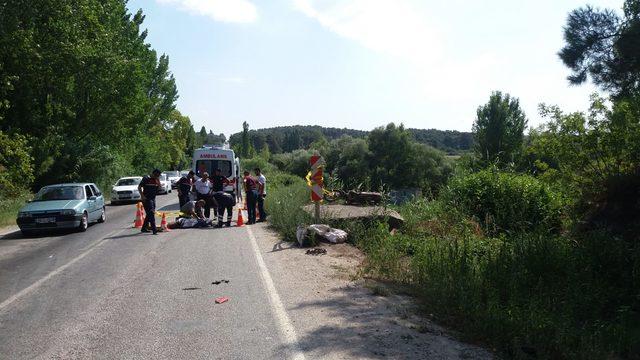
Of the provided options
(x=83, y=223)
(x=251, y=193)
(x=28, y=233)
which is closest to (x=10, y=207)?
(x=28, y=233)

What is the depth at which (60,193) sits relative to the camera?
51.5 ft

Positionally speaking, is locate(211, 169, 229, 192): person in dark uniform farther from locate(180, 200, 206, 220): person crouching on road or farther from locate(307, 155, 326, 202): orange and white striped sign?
locate(307, 155, 326, 202): orange and white striped sign

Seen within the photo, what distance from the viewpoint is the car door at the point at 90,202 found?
15.7 metres

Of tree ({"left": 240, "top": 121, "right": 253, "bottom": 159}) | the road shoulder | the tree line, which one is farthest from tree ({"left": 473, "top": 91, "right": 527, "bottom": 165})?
the road shoulder

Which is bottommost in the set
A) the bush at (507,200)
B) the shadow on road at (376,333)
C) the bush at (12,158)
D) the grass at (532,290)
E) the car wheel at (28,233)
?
→ the car wheel at (28,233)

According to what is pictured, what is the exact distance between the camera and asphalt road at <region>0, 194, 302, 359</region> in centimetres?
Answer: 482

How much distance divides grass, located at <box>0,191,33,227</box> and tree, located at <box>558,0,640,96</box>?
1755cm

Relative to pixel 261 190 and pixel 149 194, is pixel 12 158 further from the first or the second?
pixel 261 190

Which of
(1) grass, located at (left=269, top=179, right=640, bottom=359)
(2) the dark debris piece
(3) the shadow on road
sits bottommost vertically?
(2) the dark debris piece

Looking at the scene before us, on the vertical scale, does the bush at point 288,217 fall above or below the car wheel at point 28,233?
above

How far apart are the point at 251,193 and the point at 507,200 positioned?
7626 mm

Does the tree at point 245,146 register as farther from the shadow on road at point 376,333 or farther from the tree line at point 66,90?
the shadow on road at point 376,333

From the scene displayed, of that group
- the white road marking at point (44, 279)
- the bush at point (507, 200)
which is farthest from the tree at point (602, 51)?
the white road marking at point (44, 279)

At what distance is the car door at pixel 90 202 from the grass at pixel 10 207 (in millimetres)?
3295
